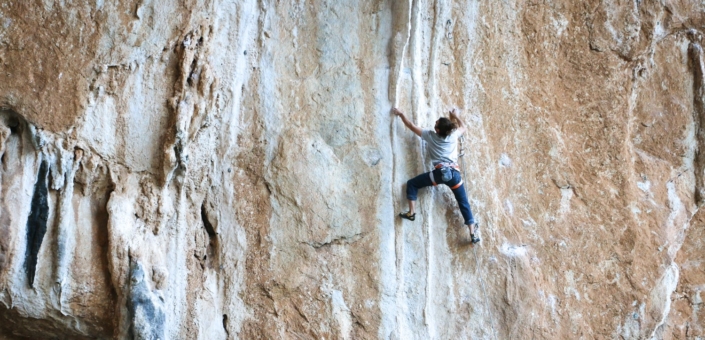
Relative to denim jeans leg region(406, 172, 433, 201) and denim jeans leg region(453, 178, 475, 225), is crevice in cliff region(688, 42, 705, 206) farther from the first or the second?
denim jeans leg region(406, 172, 433, 201)

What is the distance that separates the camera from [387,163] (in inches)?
206

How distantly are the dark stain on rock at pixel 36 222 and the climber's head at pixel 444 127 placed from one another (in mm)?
2687

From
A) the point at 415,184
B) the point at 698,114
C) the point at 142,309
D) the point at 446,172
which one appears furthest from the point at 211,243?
the point at 698,114

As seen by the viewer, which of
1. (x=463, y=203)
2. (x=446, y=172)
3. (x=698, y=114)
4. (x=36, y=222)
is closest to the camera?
(x=36, y=222)

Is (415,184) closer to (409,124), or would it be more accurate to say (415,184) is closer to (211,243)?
(409,124)

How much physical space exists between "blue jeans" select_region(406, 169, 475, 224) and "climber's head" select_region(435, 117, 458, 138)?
10.7 inches

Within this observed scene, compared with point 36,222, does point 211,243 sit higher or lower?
lower

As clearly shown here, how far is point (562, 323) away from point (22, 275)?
3.84m

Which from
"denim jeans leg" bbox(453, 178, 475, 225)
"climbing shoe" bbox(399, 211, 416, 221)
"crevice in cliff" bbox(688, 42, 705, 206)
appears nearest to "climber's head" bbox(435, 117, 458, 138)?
"denim jeans leg" bbox(453, 178, 475, 225)

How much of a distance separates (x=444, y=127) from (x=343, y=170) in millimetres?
829

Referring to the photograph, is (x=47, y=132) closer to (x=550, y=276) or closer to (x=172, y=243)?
(x=172, y=243)

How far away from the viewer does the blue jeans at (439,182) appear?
5.01 meters

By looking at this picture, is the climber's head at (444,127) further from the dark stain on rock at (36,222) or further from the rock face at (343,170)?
the dark stain on rock at (36,222)

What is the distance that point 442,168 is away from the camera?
497cm
